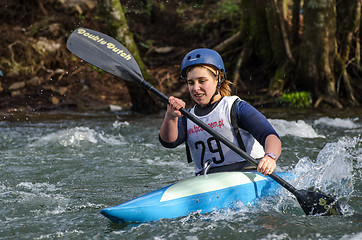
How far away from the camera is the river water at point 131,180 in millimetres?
2961

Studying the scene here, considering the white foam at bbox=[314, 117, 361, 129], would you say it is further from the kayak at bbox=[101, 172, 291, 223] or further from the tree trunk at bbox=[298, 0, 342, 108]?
the kayak at bbox=[101, 172, 291, 223]

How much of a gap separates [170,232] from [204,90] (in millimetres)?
1099

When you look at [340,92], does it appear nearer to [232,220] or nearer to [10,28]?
[232,220]

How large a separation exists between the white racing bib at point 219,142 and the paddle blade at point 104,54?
2.44 feet

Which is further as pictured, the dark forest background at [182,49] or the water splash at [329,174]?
the dark forest background at [182,49]

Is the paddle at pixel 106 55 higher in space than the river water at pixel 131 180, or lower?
higher

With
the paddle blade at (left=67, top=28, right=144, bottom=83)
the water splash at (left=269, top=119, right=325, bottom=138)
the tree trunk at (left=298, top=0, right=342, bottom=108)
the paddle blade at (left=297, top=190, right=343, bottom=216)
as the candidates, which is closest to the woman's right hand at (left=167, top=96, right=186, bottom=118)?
the paddle blade at (left=67, top=28, right=144, bottom=83)

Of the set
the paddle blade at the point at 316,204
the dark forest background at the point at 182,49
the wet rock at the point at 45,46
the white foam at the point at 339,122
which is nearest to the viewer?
the paddle blade at the point at 316,204

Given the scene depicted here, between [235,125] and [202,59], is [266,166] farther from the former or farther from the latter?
[202,59]

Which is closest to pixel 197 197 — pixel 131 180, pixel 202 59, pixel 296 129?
pixel 202 59

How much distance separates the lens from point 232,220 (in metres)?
3.09

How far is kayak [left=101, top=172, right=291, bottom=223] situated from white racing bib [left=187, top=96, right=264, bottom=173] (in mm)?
220

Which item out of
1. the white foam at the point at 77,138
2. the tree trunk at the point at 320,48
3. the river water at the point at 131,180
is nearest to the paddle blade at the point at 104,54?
the river water at the point at 131,180

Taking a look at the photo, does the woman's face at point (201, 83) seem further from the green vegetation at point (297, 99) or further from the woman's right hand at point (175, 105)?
the green vegetation at point (297, 99)
